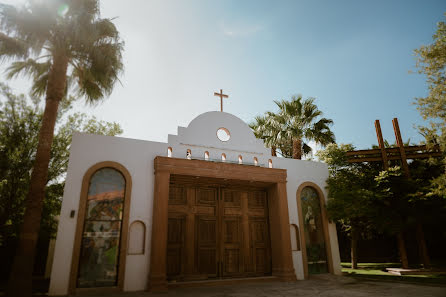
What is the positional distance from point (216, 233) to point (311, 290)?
384 centimetres

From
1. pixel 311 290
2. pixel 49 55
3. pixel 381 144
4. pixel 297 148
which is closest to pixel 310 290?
pixel 311 290

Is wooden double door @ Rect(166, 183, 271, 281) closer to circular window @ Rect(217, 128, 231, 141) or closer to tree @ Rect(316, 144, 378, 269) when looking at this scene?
circular window @ Rect(217, 128, 231, 141)

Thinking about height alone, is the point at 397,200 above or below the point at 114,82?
below

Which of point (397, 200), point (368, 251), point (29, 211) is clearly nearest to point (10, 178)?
point (29, 211)

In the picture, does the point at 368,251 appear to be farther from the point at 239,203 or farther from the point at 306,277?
the point at 239,203

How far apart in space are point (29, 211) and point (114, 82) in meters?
4.73

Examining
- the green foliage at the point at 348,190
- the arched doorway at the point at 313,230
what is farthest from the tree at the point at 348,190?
the arched doorway at the point at 313,230

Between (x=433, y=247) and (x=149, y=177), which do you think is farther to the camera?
(x=433, y=247)

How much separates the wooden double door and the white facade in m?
1.22

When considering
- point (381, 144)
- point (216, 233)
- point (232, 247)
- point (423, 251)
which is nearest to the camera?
point (216, 233)

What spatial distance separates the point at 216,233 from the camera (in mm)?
10625

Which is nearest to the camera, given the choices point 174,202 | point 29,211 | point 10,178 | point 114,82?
point 29,211

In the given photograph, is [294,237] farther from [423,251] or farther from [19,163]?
[19,163]

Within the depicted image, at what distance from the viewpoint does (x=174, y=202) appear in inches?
408
